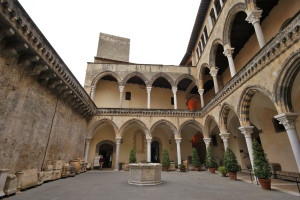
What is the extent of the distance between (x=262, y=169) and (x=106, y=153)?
13112 mm

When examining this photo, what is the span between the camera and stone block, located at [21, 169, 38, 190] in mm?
5598

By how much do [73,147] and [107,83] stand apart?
335 inches

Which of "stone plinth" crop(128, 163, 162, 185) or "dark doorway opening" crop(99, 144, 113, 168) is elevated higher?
"dark doorway opening" crop(99, 144, 113, 168)

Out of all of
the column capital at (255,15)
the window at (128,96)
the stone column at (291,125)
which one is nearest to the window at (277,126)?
the stone column at (291,125)

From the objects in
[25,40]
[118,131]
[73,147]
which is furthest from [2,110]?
[118,131]

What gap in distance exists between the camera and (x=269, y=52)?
6.25m

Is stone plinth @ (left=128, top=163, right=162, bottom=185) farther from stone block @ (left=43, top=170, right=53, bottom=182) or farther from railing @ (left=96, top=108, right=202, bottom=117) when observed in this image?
railing @ (left=96, top=108, right=202, bottom=117)

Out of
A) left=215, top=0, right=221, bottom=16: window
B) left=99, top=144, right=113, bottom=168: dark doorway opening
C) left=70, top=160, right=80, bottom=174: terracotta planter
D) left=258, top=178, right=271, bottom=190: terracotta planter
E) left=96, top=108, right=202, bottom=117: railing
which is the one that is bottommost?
left=258, top=178, right=271, bottom=190: terracotta planter

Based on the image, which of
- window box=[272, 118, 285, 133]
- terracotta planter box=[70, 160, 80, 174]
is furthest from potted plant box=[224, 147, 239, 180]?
terracotta planter box=[70, 160, 80, 174]

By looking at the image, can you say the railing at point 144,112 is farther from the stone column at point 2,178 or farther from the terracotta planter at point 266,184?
the stone column at point 2,178

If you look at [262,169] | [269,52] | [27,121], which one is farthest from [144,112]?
[269,52]

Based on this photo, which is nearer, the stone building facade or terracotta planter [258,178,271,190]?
the stone building facade

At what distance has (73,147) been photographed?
10648 mm

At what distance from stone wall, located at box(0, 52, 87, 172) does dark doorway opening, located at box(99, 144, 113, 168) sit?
6.22 metres
